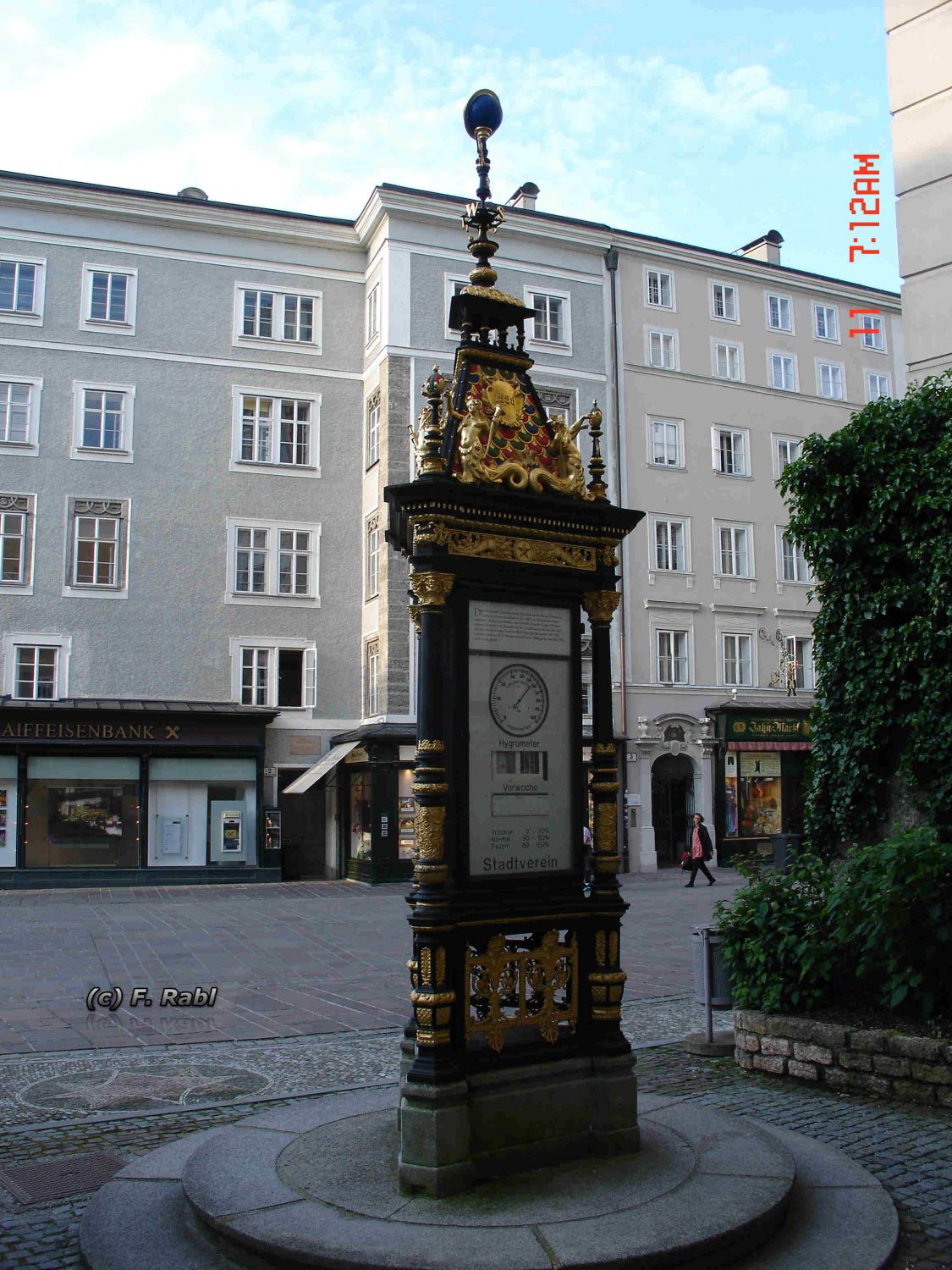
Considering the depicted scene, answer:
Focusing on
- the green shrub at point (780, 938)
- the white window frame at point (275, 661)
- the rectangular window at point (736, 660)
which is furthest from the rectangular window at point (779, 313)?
the green shrub at point (780, 938)

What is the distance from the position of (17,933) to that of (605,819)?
516 inches

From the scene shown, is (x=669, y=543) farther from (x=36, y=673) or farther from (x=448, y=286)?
(x=36, y=673)

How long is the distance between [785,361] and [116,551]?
21.7m

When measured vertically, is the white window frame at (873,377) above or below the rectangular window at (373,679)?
above

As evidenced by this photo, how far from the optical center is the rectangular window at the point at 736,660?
1350 inches

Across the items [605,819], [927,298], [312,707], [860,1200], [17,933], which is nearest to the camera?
[860,1200]

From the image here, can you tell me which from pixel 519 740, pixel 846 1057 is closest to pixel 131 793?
pixel 846 1057

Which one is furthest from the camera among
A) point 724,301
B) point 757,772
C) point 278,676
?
point 724,301

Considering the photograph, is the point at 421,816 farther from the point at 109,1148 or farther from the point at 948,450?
the point at 948,450

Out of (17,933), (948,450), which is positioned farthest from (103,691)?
(948,450)

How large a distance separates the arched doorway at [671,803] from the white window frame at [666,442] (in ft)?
27.8

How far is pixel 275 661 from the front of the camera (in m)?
30.0

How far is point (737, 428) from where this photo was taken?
3600cm

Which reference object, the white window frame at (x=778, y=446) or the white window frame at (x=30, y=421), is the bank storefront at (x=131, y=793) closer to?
the white window frame at (x=30, y=421)
